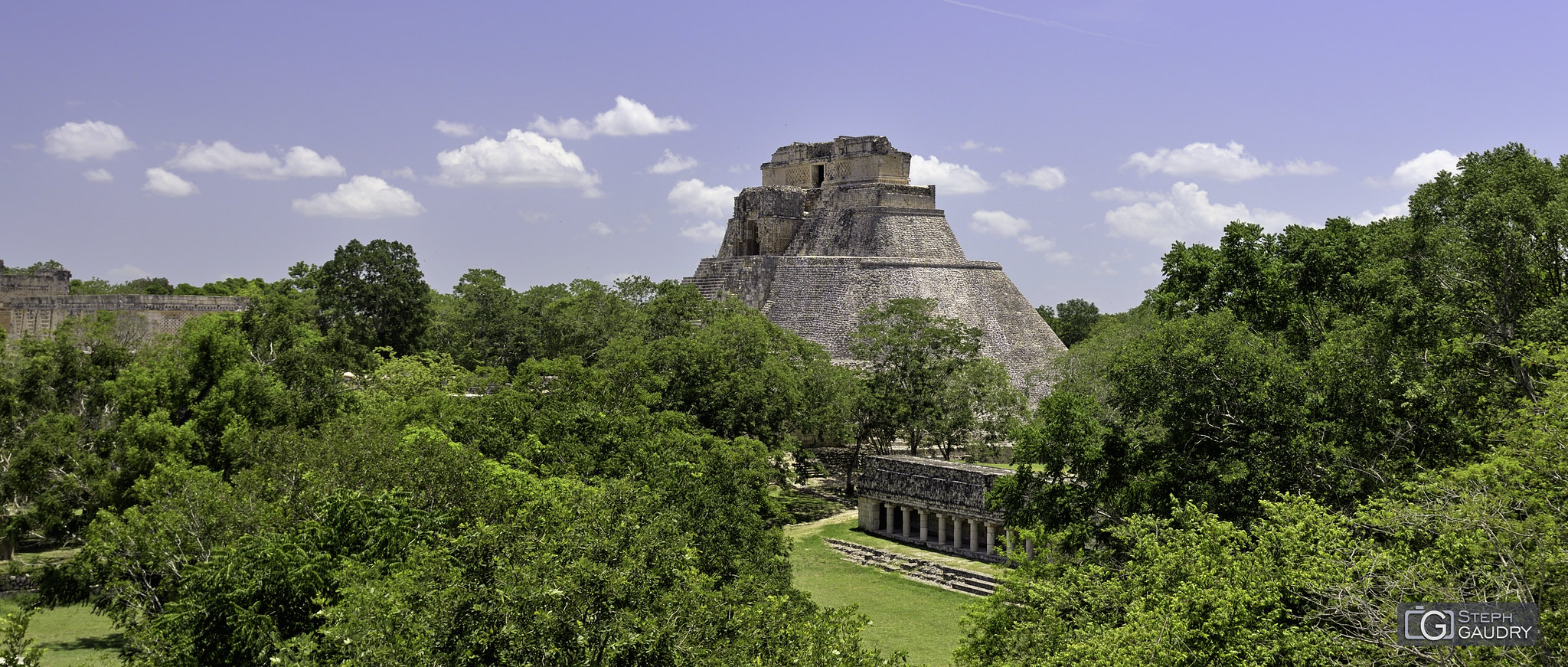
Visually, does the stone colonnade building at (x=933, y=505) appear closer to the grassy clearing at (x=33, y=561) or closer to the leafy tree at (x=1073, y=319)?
the grassy clearing at (x=33, y=561)

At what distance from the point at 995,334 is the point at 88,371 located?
31807 millimetres

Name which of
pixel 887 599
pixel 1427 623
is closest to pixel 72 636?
pixel 887 599

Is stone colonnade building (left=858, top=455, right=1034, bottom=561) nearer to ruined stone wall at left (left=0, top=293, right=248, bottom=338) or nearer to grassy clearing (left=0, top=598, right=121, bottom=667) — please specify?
grassy clearing (left=0, top=598, right=121, bottom=667)

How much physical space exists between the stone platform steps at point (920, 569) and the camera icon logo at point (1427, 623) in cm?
1385

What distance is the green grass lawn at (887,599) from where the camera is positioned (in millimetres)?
20719

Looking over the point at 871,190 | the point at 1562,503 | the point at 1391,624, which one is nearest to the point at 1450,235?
the point at 1562,503

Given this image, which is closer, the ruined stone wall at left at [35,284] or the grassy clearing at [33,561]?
the grassy clearing at [33,561]

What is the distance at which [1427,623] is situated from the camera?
10.1 m

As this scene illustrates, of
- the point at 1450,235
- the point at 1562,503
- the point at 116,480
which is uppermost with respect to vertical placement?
the point at 1450,235

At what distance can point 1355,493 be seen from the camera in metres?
15.8

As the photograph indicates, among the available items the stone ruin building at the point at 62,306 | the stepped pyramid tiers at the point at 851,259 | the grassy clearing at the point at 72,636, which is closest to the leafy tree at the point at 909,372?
the stepped pyramid tiers at the point at 851,259

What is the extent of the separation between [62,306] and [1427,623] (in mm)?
47563

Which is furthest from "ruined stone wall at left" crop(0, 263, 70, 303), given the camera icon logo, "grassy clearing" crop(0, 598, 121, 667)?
the camera icon logo

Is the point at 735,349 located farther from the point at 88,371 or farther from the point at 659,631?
the point at 659,631
